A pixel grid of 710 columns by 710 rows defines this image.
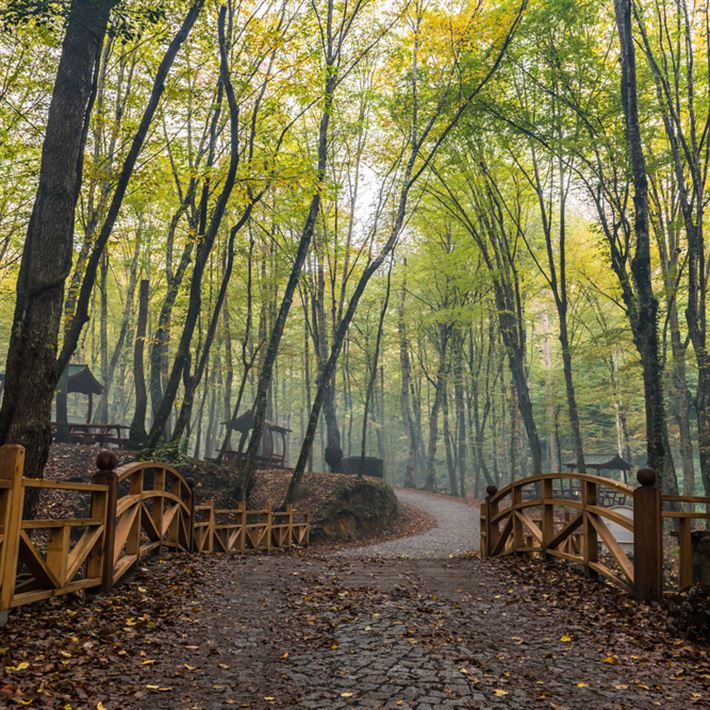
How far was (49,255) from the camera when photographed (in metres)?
5.90

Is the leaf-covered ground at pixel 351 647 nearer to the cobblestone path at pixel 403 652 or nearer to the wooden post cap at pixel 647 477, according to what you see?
the cobblestone path at pixel 403 652

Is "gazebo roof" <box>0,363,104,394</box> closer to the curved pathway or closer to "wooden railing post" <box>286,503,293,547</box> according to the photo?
"wooden railing post" <box>286,503,293,547</box>

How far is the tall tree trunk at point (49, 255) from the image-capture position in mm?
5621

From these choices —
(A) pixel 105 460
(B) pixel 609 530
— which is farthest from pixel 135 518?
(B) pixel 609 530

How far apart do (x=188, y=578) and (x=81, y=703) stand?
339 centimetres

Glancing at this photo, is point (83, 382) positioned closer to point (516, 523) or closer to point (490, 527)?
point (490, 527)

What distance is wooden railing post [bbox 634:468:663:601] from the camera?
5.77 meters

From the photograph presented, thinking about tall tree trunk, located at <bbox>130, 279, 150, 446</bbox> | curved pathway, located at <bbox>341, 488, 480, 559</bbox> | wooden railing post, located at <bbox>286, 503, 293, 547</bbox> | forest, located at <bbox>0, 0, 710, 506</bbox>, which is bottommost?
curved pathway, located at <bbox>341, 488, 480, 559</bbox>

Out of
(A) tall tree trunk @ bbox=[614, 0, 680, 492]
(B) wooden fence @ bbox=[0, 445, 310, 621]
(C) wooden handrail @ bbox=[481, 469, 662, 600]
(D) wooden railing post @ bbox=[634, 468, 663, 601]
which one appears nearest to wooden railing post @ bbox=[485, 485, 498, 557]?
(C) wooden handrail @ bbox=[481, 469, 662, 600]

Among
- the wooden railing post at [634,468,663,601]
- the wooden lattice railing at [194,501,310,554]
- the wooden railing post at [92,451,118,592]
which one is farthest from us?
the wooden lattice railing at [194,501,310,554]

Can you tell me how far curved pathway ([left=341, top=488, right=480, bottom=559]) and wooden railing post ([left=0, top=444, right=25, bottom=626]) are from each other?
34.1 ft

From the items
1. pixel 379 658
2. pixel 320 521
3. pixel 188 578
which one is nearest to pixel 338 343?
pixel 320 521

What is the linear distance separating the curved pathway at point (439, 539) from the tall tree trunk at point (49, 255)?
31.0ft

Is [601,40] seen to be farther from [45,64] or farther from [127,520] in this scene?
[127,520]
